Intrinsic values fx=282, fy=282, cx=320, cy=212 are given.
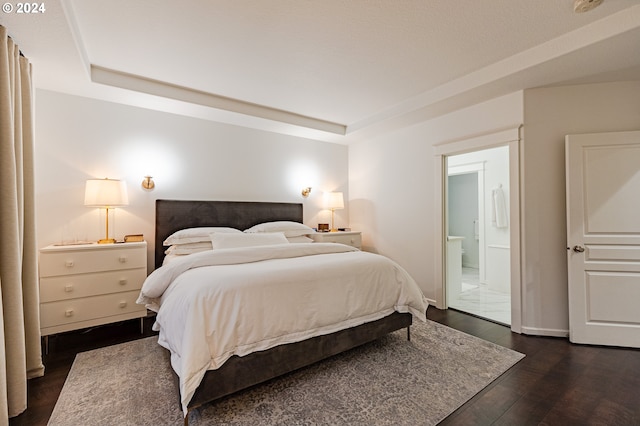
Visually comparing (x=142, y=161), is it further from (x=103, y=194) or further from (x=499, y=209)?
(x=499, y=209)

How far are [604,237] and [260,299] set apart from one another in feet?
10.2

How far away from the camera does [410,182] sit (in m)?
4.01

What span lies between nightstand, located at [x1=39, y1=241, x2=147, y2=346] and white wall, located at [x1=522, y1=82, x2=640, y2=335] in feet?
13.0

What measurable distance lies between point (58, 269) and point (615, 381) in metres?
4.55

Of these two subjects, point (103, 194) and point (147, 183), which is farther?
point (147, 183)

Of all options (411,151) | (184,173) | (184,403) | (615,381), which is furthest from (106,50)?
(615,381)

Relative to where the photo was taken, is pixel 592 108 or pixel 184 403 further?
pixel 592 108

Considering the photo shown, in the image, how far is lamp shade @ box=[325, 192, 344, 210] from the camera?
14.9 ft

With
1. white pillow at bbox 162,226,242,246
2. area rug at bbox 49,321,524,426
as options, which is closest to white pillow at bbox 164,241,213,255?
white pillow at bbox 162,226,242,246

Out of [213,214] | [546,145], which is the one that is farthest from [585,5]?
[213,214]

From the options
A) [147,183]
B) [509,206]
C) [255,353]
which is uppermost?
[147,183]

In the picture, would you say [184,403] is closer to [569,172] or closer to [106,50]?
[106,50]

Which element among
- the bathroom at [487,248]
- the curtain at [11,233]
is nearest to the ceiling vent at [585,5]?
the bathroom at [487,248]

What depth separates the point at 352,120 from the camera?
427cm
